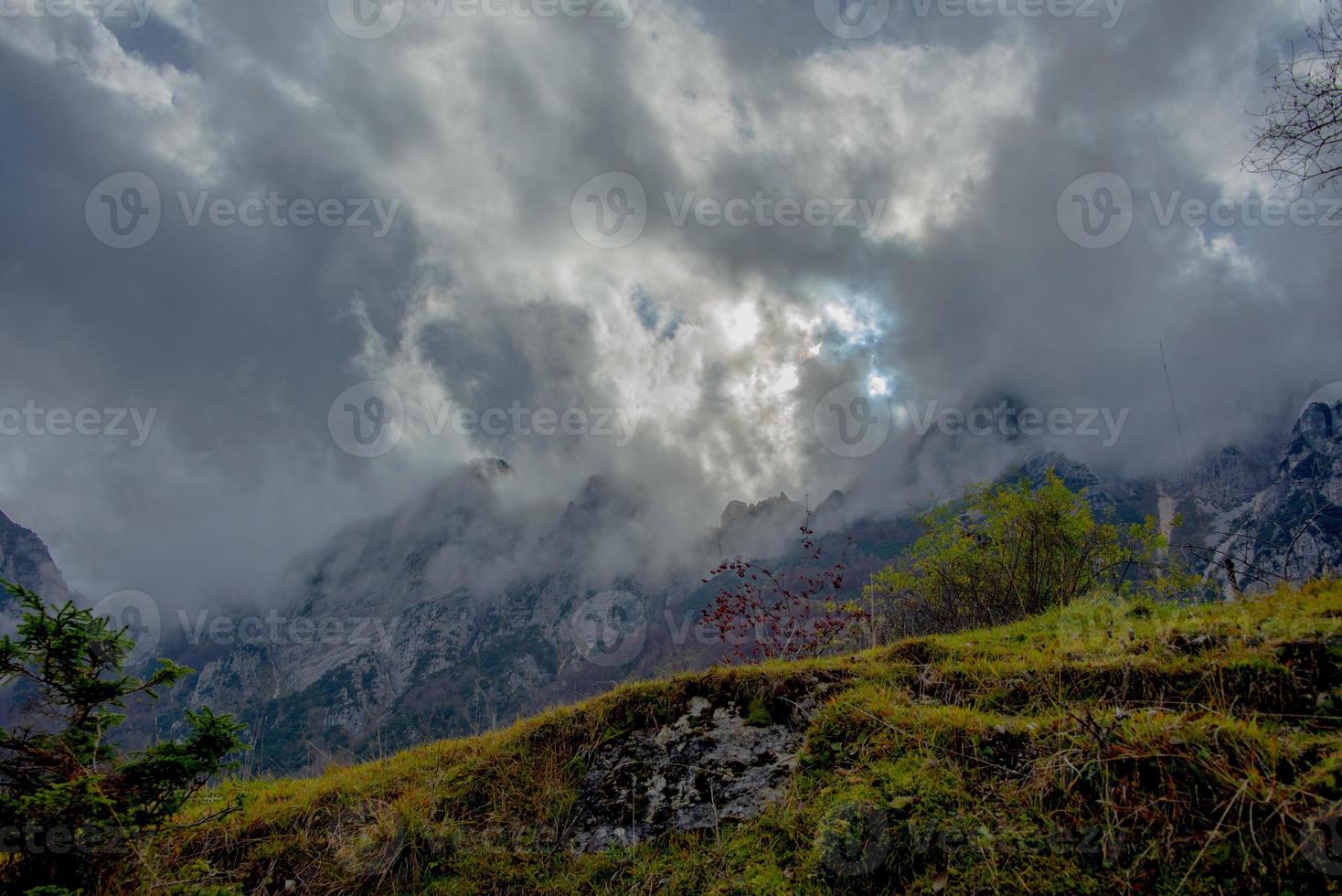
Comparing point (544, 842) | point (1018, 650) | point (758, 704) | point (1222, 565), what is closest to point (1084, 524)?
point (1222, 565)

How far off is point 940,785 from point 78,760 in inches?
247

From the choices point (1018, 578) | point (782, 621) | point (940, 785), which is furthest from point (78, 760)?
point (1018, 578)

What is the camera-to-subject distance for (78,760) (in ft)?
14.4

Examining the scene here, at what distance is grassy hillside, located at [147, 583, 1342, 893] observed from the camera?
3.34m

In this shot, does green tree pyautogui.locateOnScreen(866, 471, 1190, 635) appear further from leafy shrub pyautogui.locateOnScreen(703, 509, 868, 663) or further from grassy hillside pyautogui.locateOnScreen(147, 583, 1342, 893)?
grassy hillside pyautogui.locateOnScreen(147, 583, 1342, 893)

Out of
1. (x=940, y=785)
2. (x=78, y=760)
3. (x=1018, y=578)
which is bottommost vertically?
(x=940, y=785)

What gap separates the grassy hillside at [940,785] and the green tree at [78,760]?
1.62ft

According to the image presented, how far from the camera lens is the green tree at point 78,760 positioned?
4.07 meters

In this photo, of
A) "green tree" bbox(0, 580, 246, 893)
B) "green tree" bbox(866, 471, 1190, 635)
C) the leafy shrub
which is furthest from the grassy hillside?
the leafy shrub

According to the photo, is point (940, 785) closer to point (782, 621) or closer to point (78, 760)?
point (78, 760)

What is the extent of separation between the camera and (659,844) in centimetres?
491

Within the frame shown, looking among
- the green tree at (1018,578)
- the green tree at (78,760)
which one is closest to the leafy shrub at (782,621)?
the green tree at (1018,578)

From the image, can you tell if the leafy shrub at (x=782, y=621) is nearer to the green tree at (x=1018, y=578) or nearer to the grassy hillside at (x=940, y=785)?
the green tree at (x=1018, y=578)

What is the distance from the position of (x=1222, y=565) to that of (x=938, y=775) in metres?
3.96
